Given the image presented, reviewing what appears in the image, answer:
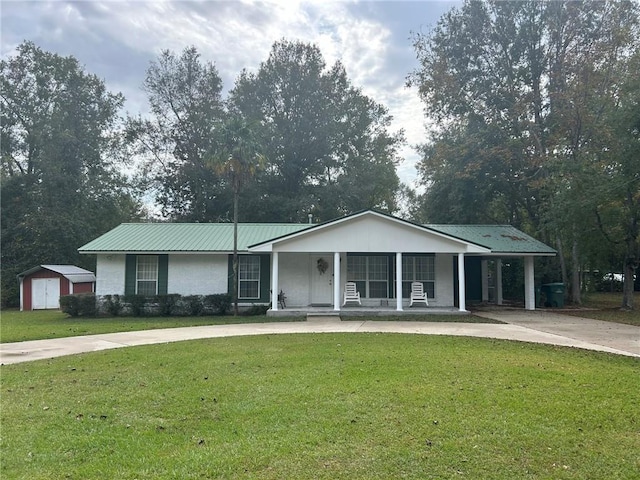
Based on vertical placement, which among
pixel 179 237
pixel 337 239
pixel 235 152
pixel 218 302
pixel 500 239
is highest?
pixel 235 152

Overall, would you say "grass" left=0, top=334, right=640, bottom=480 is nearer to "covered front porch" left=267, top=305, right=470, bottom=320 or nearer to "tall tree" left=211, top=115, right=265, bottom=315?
"covered front porch" left=267, top=305, right=470, bottom=320

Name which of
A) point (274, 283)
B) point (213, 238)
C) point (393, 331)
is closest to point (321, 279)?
point (274, 283)

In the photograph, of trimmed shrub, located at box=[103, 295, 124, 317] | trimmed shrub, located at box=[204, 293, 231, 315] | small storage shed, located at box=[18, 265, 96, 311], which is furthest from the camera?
small storage shed, located at box=[18, 265, 96, 311]

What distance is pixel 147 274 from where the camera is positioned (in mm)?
18375

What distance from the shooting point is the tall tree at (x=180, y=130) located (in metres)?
33.5

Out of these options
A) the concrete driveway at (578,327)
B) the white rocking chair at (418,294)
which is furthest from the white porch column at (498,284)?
the white rocking chair at (418,294)

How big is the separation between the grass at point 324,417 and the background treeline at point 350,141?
36.6 ft

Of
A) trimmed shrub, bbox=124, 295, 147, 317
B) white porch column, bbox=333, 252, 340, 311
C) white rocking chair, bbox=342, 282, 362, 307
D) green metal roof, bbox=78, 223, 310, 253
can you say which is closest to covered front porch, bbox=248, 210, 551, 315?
white rocking chair, bbox=342, 282, 362, 307

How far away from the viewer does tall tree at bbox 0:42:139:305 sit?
90.5 ft

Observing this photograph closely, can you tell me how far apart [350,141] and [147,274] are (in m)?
20.6

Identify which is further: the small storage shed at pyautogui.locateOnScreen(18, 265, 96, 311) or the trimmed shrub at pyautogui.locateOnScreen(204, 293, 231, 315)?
the small storage shed at pyautogui.locateOnScreen(18, 265, 96, 311)

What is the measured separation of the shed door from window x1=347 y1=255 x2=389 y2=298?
49.2 feet

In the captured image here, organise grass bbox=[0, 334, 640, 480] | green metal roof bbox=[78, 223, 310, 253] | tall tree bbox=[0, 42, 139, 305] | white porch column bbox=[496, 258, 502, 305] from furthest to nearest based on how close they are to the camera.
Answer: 1. tall tree bbox=[0, 42, 139, 305]
2. white porch column bbox=[496, 258, 502, 305]
3. green metal roof bbox=[78, 223, 310, 253]
4. grass bbox=[0, 334, 640, 480]

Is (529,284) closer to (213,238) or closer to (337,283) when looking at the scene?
(337,283)
